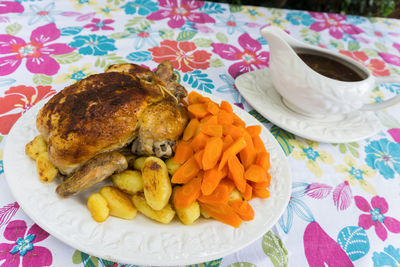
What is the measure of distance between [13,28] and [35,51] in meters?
0.32

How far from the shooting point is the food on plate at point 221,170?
94 cm

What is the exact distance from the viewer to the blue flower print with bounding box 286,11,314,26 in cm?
259

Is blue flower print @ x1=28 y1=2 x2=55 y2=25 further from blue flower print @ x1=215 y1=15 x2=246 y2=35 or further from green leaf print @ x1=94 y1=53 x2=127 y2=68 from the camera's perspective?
blue flower print @ x1=215 y1=15 x2=246 y2=35

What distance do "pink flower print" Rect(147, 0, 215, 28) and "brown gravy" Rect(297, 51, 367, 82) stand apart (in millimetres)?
1134

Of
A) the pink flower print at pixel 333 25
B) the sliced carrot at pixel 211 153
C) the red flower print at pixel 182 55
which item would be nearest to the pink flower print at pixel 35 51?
the red flower print at pixel 182 55

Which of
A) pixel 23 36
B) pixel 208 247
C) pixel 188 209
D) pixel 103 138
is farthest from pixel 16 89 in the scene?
pixel 208 247

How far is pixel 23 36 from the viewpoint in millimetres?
1838

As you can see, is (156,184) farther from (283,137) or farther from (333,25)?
(333,25)

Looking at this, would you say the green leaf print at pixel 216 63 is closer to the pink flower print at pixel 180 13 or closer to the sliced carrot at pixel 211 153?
the pink flower print at pixel 180 13

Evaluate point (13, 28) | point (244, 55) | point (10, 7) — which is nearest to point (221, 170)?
point (244, 55)

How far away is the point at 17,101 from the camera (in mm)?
1422

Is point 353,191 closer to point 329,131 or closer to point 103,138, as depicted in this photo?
point 329,131

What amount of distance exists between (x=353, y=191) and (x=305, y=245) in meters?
0.42

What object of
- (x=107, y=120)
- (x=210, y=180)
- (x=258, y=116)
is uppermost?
(x=107, y=120)
